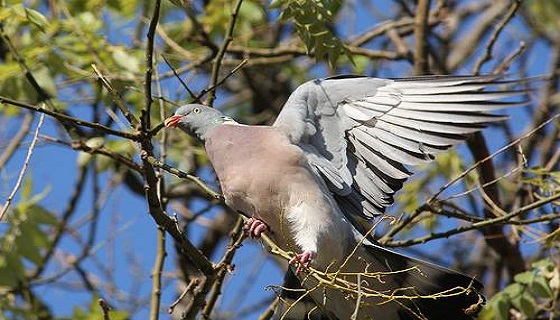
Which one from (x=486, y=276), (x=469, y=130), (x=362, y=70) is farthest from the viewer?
(x=486, y=276)

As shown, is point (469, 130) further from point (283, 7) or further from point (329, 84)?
point (283, 7)

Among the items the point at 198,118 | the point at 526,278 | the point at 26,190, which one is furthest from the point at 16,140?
the point at 526,278

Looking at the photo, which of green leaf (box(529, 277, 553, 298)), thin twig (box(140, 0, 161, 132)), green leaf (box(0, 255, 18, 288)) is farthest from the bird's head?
green leaf (box(529, 277, 553, 298))

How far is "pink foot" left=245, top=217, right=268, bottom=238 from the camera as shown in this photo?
11.5 ft

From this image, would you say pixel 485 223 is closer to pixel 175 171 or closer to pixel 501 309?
pixel 501 309

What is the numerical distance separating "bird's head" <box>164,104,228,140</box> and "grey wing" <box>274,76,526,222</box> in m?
0.23

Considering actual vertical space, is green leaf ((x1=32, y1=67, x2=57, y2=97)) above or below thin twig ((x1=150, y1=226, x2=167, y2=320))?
above

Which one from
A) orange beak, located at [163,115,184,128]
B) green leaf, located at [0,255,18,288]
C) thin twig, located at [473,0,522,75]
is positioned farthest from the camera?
green leaf, located at [0,255,18,288]

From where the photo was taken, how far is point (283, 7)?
12.5ft

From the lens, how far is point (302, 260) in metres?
3.47

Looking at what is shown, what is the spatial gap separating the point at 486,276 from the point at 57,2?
2882mm

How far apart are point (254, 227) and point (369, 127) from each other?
0.61 metres

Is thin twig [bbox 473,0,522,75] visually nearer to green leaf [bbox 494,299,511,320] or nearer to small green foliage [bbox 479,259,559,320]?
small green foliage [bbox 479,259,559,320]

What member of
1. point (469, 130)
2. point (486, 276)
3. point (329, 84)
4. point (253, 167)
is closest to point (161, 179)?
point (253, 167)
